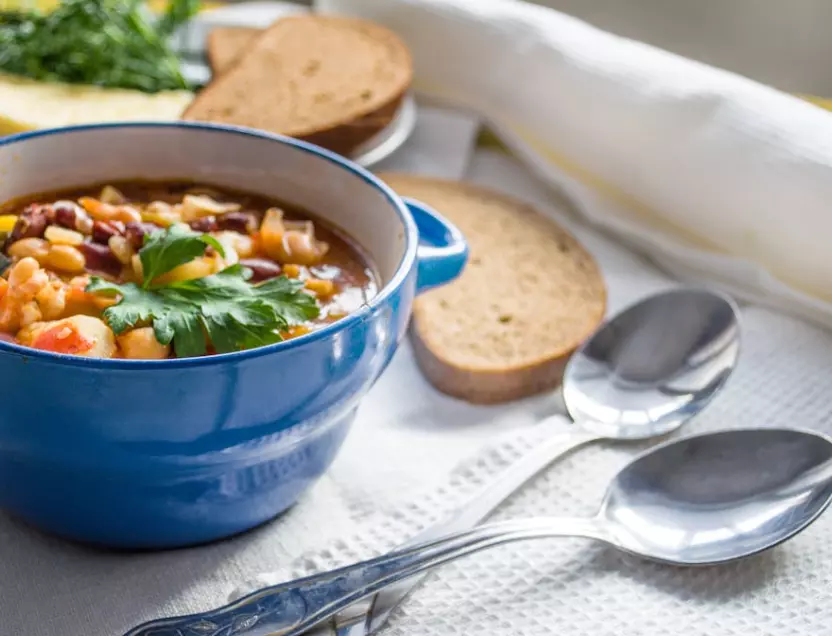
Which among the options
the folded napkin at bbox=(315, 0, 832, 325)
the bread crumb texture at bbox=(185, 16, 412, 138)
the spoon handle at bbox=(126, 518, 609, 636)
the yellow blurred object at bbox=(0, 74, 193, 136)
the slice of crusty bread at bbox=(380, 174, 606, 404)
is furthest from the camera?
the bread crumb texture at bbox=(185, 16, 412, 138)

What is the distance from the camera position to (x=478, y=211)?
7.63 feet

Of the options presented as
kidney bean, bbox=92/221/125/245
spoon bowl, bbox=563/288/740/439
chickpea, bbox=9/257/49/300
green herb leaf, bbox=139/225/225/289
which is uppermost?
green herb leaf, bbox=139/225/225/289

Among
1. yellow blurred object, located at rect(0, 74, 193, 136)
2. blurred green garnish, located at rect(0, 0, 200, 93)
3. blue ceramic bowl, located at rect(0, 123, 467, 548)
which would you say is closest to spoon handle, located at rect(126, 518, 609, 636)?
blue ceramic bowl, located at rect(0, 123, 467, 548)

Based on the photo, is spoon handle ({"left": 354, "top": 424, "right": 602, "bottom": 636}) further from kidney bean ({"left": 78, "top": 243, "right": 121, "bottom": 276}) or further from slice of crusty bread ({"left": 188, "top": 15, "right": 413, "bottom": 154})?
slice of crusty bread ({"left": 188, "top": 15, "right": 413, "bottom": 154})

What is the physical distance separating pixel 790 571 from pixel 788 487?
12 cm

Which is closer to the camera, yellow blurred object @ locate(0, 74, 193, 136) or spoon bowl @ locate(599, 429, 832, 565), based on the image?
spoon bowl @ locate(599, 429, 832, 565)

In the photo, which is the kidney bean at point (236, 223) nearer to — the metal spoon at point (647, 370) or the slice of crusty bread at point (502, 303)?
the slice of crusty bread at point (502, 303)

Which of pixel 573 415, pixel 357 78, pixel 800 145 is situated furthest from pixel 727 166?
pixel 357 78

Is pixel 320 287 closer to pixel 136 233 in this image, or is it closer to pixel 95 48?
pixel 136 233

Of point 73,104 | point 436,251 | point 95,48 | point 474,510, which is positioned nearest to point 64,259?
point 436,251

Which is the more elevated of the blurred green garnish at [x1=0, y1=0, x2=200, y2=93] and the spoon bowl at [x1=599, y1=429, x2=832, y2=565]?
the spoon bowl at [x1=599, y1=429, x2=832, y2=565]

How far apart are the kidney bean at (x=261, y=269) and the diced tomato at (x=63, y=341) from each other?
0.28 metres

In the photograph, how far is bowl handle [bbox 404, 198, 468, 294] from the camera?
1.48m

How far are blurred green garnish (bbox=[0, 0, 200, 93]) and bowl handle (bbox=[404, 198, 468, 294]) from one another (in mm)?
1197
